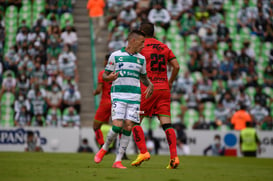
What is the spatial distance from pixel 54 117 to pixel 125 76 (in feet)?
38.3

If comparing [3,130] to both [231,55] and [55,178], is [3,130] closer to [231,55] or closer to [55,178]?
[231,55]

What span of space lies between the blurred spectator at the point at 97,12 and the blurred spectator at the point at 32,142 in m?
6.71

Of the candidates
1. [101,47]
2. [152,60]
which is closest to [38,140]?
[101,47]

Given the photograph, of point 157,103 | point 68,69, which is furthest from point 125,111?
point 68,69

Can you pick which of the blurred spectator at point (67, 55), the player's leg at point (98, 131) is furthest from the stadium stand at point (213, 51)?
the player's leg at point (98, 131)

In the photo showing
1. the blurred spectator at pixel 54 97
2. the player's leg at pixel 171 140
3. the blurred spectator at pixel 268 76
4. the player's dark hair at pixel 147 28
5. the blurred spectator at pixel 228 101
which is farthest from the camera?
the blurred spectator at pixel 268 76

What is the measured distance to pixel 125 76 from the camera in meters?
9.76

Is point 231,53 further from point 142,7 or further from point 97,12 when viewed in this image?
point 97,12

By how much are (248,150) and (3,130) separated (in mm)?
7949

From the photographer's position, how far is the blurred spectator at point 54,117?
20984 mm

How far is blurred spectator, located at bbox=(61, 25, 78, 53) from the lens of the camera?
24.2m

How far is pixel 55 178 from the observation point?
742cm

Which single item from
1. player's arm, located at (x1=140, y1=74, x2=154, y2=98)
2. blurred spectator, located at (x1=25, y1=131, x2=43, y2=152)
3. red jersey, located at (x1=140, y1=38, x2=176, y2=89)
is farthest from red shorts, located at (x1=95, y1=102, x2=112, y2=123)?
blurred spectator, located at (x1=25, y1=131, x2=43, y2=152)

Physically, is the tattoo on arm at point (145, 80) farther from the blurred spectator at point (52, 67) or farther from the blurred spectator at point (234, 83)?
the blurred spectator at point (234, 83)
